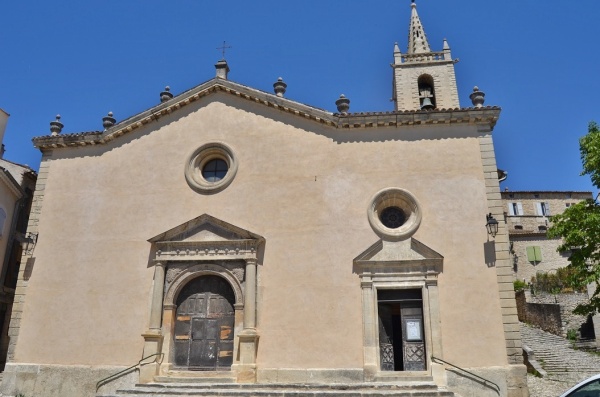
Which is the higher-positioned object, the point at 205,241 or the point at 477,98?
the point at 477,98

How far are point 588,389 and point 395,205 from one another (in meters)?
7.77

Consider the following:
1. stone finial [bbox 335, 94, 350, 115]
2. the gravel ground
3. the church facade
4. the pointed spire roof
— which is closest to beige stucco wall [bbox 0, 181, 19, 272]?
the church facade

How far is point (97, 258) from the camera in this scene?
46.3ft

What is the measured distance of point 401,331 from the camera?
42.0ft

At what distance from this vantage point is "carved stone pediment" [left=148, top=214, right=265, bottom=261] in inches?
527

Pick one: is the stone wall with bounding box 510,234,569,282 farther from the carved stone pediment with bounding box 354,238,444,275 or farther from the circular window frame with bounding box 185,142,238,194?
the circular window frame with bounding box 185,142,238,194

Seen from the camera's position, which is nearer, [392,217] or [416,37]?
[392,217]

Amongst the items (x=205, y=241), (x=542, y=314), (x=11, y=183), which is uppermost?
(x=11, y=183)

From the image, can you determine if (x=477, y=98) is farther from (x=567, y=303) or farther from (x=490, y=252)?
(x=567, y=303)

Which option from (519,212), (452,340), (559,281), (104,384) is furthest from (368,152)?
(519,212)

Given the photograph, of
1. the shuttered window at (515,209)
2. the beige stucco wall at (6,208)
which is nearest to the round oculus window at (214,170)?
the beige stucco wall at (6,208)

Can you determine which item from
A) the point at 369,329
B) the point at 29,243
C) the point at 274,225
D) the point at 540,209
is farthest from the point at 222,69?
the point at 540,209

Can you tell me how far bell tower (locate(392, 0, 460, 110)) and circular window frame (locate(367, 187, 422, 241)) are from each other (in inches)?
535

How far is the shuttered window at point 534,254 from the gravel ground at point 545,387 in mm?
25460
